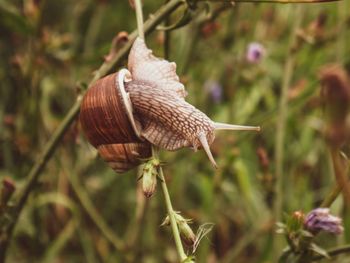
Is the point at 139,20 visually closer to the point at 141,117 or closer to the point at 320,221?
the point at 141,117

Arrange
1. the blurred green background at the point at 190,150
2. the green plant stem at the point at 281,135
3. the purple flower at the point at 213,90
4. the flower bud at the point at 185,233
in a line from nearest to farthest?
the flower bud at the point at 185,233 → the green plant stem at the point at 281,135 → the blurred green background at the point at 190,150 → the purple flower at the point at 213,90

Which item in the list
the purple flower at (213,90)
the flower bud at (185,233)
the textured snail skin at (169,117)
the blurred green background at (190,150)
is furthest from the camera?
the purple flower at (213,90)

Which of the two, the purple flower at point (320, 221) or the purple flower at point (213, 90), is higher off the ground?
the purple flower at point (213, 90)

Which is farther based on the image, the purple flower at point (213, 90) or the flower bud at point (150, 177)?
the purple flower at point (213, 90)

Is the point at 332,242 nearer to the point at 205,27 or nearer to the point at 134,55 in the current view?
the point at 205,27

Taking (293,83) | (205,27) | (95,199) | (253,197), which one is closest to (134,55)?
(205,27)

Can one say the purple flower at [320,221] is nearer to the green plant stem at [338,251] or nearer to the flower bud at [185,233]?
the green plant stem at [338,251]

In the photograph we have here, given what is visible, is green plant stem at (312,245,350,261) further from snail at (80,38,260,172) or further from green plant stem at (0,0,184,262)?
green plant stem at (0,0,184,262)

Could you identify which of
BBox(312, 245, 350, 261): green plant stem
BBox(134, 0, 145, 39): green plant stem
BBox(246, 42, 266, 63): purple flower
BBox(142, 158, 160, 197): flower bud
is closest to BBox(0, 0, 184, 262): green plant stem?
BBox(134, 0, 145, 39): green plant stem

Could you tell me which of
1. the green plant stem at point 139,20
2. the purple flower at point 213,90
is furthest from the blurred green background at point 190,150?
the green plant stem at point 139,20
